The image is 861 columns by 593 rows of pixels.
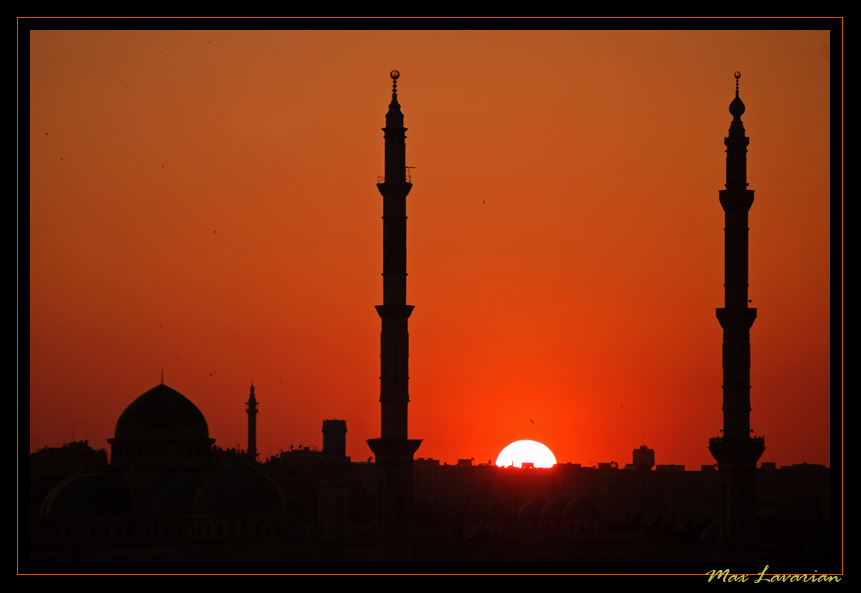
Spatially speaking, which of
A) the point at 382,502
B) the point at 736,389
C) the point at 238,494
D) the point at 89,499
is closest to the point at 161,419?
the point at 89,499

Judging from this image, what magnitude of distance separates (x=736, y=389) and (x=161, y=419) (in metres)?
24.0

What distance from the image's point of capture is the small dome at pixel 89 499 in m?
68.9

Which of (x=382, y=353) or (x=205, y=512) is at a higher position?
(x=382, y=353)

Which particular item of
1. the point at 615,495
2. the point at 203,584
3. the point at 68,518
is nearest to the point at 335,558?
the point at 68,518

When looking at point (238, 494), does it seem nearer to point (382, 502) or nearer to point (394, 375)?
point (382, 502)

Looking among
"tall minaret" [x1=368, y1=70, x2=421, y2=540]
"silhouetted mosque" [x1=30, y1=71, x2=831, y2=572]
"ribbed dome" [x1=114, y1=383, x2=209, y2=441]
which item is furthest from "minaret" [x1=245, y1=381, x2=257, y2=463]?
"tall minaret" [x1=368, y1=70, x2=421, y2=540]

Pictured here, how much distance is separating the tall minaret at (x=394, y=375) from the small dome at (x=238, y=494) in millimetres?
12177

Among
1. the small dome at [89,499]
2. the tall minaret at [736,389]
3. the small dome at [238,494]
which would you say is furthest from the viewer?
the small dome at [89,499]

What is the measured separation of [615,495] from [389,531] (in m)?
62.9

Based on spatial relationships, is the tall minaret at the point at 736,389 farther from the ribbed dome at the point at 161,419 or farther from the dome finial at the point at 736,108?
the ribbed dome at the point at 161,419

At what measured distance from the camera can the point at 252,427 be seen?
92562 mm

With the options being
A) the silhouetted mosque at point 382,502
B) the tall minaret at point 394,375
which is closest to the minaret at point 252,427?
the silhouetted mosque at point 382,502
